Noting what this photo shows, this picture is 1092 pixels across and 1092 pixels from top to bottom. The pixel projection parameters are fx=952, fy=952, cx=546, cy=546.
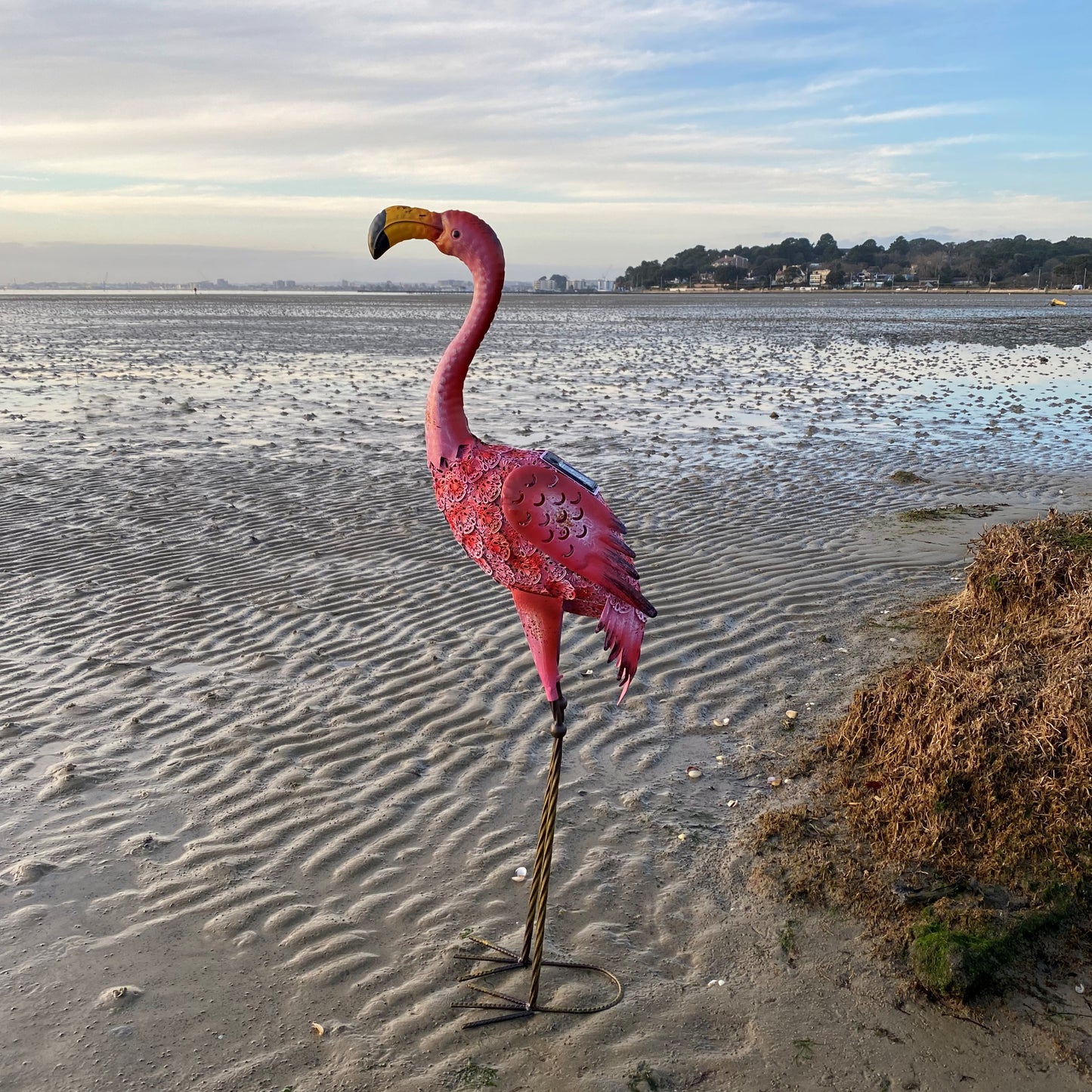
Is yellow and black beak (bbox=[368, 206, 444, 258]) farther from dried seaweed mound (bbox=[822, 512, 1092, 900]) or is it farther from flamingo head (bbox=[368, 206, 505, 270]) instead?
dried seaweed mound (bbox=[822, 512, 1092, 900])

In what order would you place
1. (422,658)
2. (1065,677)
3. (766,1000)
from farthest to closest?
1. (422,658)
2. (1065,677)
3. (766,1000)

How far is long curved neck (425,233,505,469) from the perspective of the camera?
13.7ft

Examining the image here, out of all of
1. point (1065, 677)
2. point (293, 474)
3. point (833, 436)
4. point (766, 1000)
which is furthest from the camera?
point (833, 436)

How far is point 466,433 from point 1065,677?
11.8 ft

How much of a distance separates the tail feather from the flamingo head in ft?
5.34

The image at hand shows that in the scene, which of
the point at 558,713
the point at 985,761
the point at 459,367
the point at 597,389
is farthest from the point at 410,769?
the point at 597,389

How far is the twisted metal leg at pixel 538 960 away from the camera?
4.19 m

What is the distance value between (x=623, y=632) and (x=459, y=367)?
142cm

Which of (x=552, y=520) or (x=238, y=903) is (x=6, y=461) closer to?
(x=238, y=903)

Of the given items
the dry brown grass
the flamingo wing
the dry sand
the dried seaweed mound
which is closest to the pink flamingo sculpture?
the flamingo wing

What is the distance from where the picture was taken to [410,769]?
6.06 metres

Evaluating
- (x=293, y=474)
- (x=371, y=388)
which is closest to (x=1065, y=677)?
(x=293, y=474)

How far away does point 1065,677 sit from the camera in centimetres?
526

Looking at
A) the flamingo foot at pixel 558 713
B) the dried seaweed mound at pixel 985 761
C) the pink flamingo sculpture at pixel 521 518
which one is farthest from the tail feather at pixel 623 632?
the dried seaweed mound at pixel 985 761
